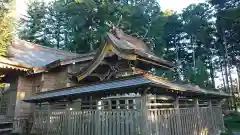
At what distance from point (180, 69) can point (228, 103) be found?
462 inches

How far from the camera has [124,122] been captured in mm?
7965

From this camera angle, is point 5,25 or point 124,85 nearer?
point 124,85

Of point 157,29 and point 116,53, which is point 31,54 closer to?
point 116,53

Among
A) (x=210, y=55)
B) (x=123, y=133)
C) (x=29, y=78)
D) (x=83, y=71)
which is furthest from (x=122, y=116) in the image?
(x=210, y=55)

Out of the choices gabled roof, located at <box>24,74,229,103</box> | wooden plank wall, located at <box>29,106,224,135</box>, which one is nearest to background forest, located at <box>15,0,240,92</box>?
wooden plank wall, located at <box>29,106,224,135</box>

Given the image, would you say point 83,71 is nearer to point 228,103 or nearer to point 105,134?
point 105,134

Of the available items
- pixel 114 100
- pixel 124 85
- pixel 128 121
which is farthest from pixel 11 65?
pixel 128 121

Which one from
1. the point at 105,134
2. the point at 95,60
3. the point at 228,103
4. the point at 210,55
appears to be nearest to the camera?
the point at 105,134

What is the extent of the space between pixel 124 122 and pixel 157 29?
30.2 m

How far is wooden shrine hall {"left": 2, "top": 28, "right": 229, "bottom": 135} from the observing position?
787 centimetres

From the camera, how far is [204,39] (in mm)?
36094

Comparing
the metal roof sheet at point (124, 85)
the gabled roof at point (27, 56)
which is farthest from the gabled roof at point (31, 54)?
the metal roof sheet at point (124, 85)

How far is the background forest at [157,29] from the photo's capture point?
32062mm

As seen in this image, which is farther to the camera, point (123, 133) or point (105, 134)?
point (105, 134)
